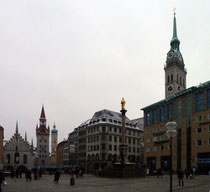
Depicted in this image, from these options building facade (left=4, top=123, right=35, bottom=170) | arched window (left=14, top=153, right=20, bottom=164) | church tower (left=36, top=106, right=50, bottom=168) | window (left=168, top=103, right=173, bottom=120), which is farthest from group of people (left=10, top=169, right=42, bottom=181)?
church tower (left=36, top=106, right=50, bottom=168)

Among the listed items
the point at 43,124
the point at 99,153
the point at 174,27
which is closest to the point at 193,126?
the point at 99,153

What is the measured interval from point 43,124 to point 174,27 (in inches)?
3603

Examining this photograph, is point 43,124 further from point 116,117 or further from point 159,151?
point 159,151

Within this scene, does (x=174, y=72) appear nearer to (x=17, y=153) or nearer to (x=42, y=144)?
(x=17, y=153)

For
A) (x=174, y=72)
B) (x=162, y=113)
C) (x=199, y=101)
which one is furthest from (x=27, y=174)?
(x=174, y=72)

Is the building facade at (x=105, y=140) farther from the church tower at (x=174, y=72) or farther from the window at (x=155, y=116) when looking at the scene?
the church tower at (x=174, y=72)

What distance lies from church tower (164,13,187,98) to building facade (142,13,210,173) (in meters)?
36.1

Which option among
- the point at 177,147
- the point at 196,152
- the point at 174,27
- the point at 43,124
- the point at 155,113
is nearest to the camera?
the point at 196,152

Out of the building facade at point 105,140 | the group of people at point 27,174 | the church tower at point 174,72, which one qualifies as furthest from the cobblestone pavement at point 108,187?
the church tower at point 174,72

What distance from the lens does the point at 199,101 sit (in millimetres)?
64812

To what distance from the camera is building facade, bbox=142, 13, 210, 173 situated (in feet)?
202

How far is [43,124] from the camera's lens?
550 ft

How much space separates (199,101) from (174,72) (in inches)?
2115

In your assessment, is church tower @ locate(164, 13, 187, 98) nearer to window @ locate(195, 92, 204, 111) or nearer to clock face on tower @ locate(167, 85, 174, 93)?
clock face on tower @ locate(167, 85, 174, 93)
